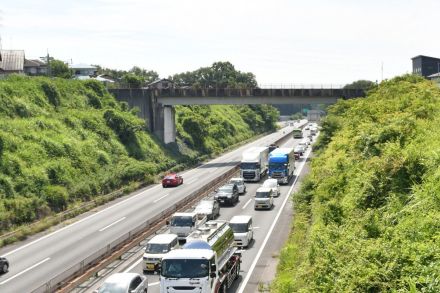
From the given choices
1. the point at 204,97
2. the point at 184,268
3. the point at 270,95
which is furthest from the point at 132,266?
the point at 270,95

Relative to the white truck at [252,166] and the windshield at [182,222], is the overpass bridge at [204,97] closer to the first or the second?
the white truck at [252,166]

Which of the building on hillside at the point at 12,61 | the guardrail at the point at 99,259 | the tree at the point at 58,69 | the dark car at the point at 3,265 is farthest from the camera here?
the tree at the point at 58,69

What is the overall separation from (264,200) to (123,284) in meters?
28.1

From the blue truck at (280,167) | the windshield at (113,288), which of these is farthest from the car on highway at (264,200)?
the windshield at (113,288)

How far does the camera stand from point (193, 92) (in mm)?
90375

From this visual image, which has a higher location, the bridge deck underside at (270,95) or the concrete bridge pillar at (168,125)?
the bridge deck underside at (270,95)

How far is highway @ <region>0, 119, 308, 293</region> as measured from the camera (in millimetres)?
33438

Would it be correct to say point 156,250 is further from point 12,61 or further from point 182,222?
point 12,61

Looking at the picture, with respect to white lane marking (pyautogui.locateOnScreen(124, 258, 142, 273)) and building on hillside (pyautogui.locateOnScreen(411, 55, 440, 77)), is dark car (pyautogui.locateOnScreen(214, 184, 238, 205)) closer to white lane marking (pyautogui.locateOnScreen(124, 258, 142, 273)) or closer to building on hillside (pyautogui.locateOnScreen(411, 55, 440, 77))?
white lane marking (pyautogui.locateOnScreen(124, 258, 142, 273))

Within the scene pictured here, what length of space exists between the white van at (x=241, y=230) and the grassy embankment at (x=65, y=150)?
18077mm

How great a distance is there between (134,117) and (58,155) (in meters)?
27.7

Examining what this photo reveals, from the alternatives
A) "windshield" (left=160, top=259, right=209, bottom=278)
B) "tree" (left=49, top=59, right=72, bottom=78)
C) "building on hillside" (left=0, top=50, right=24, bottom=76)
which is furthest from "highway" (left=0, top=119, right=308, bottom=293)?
"tree" (left=49, top=59, right=72, bottom=78)

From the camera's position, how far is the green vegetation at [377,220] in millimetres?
15922

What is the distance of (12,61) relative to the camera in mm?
103125
